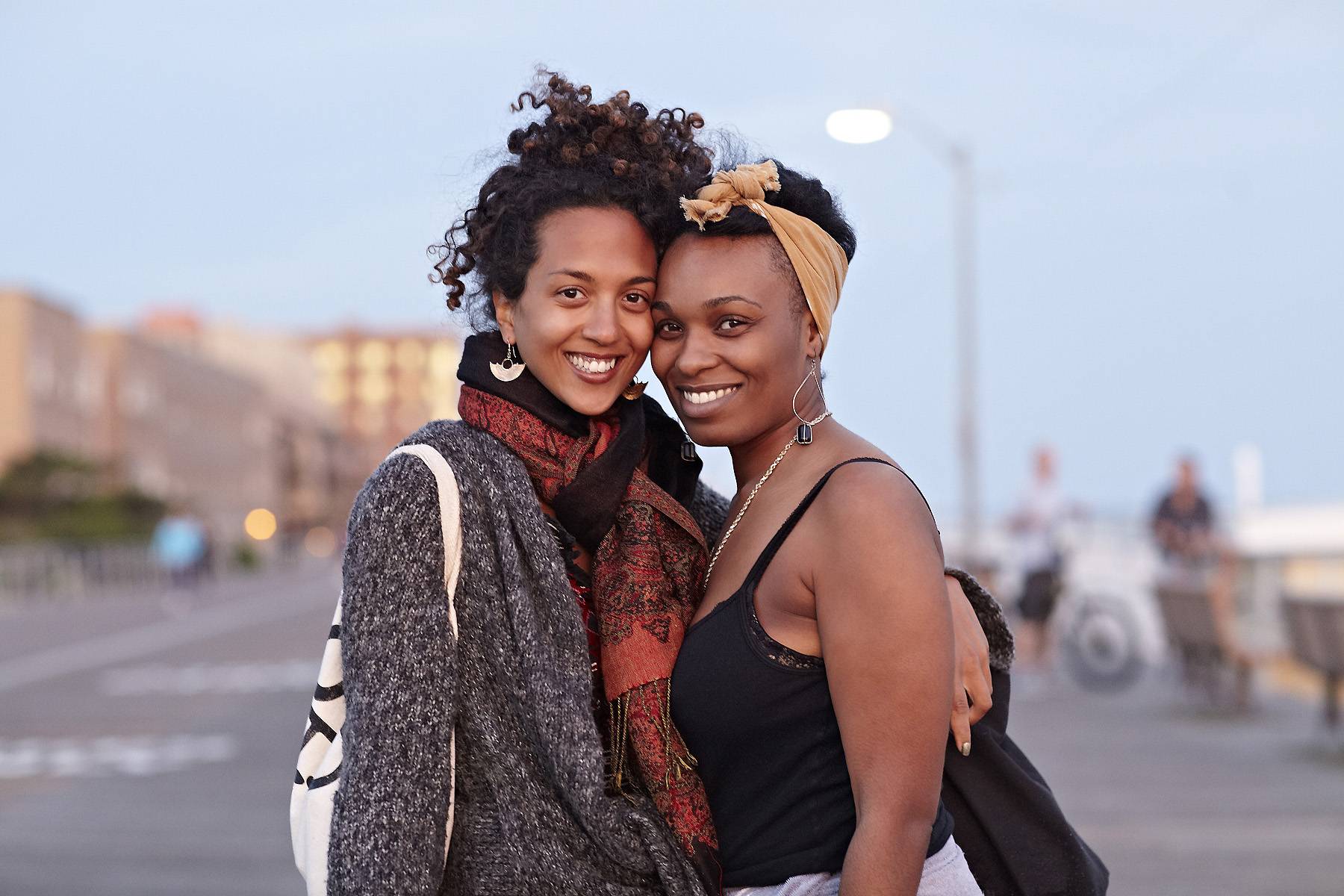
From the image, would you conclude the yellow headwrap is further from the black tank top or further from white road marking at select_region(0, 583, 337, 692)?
white road marking at select_region(0, 583, 337, 692)

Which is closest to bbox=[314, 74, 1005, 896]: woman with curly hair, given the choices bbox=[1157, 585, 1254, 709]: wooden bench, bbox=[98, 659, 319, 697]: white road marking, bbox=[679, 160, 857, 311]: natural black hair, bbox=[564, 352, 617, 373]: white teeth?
bbox=[564, 352, 617, 373]: white teeth

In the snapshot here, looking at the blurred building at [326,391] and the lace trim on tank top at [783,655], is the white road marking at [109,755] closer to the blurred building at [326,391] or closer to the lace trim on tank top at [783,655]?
the lace trim on tank top at [783,655]

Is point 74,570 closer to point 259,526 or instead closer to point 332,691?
point 332,691

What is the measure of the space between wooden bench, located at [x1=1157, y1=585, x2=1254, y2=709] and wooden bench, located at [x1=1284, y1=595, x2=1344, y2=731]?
1.08 m

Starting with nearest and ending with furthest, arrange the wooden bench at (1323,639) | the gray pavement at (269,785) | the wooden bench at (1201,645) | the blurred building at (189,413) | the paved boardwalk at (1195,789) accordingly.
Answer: the paved boardwalk at (1195,789)
the gray pavement at (269,785)
the wooden bench at (1323,639)
the wooden bench at (1201,645)
the blurred building at (189,413)

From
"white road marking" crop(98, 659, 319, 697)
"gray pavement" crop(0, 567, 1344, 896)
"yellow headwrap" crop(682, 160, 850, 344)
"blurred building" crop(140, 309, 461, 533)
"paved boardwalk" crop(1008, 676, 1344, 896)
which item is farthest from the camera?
"blurred building" crop(140, 309, 461, 533)

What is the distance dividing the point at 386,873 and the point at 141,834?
6670mm

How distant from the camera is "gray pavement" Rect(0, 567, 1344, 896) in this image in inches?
283

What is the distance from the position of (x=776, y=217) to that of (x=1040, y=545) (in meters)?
12.0

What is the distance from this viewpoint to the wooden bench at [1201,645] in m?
11.8

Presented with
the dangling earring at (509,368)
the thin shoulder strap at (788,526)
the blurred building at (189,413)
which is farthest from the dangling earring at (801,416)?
the blurred building at (189,413)

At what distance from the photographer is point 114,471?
5750 cm

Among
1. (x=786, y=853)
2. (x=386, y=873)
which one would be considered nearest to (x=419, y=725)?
(x=386, y=873)

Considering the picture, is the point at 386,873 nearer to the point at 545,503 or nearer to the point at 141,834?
the point at 545,503
